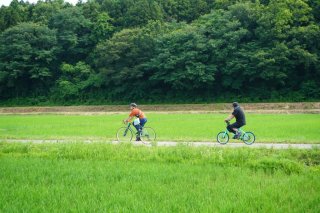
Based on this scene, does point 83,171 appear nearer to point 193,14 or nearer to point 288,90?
point 288,90

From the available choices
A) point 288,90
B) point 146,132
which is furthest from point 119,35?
point 146,132

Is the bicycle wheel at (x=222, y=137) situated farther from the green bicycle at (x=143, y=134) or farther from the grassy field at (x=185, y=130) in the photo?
the green bicycle at (x=143, y=134)

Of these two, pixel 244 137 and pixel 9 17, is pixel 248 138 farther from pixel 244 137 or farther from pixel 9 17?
pixel 9 17

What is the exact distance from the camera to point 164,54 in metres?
48.7

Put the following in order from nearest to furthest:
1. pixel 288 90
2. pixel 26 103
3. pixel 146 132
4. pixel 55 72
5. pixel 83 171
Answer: pixel 83 171 → pixel 146 132 → pixel 288 90 → pixel 26 103 → pixel 55 72

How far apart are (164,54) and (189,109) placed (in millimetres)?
9150

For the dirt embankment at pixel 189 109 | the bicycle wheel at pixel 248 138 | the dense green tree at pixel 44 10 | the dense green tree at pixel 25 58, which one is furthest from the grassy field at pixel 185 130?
the dense green tree at pixel 44 10

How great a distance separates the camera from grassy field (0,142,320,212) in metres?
6.18

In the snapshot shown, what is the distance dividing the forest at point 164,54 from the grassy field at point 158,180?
34394 millimetres

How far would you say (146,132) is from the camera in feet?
53.9

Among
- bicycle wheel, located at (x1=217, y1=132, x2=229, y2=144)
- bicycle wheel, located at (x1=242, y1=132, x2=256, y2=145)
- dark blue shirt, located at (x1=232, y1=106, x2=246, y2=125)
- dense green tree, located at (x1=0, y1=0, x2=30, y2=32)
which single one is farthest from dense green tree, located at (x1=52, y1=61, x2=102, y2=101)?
bicycle wheel, located at (x1=242, y1=132, x2=256, y2=145)

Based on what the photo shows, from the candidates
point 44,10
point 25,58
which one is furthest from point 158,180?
point 44,10

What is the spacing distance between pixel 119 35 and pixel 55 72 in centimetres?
1566

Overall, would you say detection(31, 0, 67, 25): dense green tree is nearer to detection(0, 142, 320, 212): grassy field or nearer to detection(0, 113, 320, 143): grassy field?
detection(0, 113, 320, 143): grassy field
